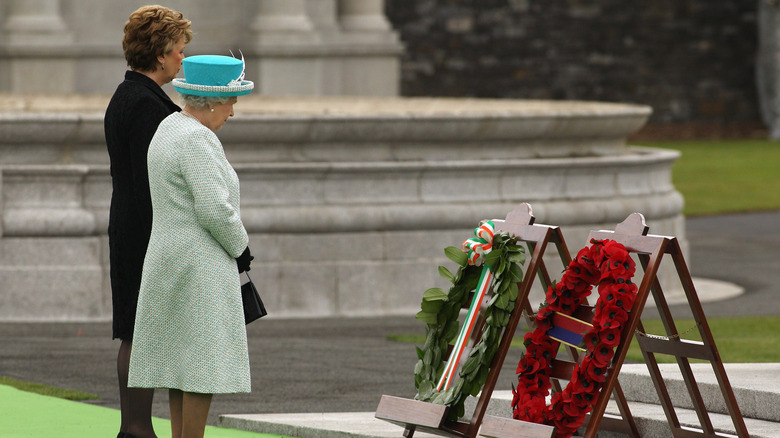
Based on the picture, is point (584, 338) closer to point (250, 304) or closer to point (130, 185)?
point (250, 304)

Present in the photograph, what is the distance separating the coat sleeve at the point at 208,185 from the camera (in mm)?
5340

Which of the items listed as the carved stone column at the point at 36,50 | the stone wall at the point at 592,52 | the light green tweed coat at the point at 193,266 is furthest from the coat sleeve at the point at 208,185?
the stone wall at the point at 592,52

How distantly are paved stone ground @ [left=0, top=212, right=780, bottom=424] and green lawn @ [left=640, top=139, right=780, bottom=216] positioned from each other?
10.2 meters

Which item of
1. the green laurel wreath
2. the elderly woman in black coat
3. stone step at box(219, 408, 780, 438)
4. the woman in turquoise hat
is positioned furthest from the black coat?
the green laurel wreath

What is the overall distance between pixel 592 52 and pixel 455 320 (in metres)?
34.1

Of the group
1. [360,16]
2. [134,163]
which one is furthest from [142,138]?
[360,16]

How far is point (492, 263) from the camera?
6062mm

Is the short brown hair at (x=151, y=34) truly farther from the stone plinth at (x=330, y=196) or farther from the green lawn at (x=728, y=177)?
the green lawn at (x=728, y=177)

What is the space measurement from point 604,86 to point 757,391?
34308mm

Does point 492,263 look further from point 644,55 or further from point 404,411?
point 644,55

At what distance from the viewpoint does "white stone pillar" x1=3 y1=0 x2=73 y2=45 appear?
17156mm

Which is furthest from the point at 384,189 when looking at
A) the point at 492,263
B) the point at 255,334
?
the point at 492,263

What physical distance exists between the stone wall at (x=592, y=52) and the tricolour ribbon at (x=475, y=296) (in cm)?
3266

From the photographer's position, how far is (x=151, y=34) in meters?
5.91
